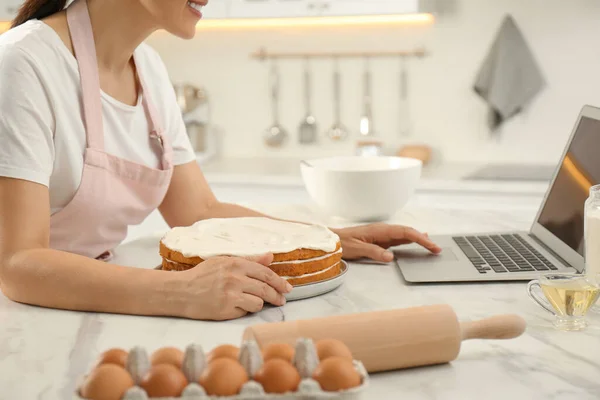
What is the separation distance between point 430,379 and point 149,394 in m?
0.32

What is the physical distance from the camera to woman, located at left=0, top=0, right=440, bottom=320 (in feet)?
3.40

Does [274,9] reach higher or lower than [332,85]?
higher

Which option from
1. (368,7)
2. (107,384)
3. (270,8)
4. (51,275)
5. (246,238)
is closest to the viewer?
(107,384)

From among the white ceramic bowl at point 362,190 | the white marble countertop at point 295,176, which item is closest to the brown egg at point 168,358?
the white ceramic bowl at point 362,190

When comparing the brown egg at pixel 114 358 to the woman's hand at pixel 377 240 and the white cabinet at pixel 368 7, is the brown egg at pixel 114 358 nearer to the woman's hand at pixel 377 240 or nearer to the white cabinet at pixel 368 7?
the woman's hand at pixel 377 240

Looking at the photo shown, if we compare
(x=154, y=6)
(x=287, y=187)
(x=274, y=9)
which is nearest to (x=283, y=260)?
(x=154, y=6)

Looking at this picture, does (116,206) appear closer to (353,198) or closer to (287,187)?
(353,198)

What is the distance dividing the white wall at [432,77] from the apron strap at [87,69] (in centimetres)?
234

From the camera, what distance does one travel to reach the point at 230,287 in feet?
3.30

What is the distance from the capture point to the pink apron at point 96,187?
4.33 feet

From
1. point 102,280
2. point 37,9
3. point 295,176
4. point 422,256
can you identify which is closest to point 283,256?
point 102,280

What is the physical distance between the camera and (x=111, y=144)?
1395 millimetres

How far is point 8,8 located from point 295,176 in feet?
5.25

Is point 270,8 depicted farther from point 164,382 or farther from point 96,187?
point 164,382
